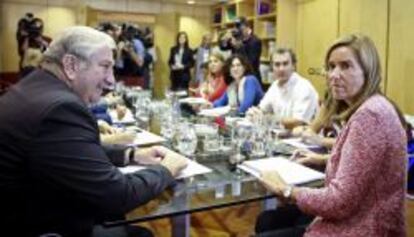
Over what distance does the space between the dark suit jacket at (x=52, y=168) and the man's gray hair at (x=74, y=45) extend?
8cm

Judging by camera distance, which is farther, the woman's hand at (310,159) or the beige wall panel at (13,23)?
the beige wall panel at (13,23)

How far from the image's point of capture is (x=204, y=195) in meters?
1.26

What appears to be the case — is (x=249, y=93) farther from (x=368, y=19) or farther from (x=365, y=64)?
(x=365, y=64)

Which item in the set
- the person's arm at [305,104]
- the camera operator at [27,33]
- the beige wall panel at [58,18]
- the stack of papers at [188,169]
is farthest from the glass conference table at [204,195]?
A: the beige wall panel at [58,18]

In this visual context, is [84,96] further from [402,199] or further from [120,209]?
[402,199]

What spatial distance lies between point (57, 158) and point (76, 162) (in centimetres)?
4

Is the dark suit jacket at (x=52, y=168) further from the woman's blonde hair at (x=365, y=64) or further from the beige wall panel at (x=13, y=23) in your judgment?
the beige wall panel at (x=13, y=23)

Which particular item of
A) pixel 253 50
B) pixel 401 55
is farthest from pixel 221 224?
pixel 253 50

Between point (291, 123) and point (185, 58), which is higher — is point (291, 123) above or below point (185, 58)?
below

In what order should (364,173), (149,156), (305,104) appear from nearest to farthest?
(364,173) < (149,156) < (305,104)

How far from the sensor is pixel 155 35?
26.0 ft

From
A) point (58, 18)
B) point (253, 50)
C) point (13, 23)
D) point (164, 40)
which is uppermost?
point (58, 18)

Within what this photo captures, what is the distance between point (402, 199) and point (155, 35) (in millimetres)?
7112

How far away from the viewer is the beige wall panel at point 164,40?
26.2 feet
